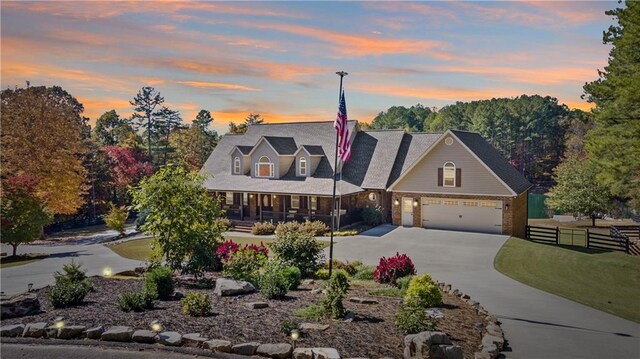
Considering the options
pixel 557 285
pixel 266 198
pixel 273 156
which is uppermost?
pixel 273 156

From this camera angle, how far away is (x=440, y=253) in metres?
24.8

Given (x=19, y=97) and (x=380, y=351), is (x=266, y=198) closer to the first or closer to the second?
(x=19, y=97)

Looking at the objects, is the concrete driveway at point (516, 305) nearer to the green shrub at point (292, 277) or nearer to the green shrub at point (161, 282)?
the green shrub at point (292, 277)

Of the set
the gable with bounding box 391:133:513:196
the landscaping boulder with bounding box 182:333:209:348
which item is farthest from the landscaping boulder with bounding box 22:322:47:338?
the gable with bounding box 391:133:513:196

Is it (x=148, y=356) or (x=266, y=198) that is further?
(x=266, y=198)

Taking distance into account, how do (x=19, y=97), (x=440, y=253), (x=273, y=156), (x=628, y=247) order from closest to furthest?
(x=440, y=253), (x=628, y=247), (x=19, y=97), (x=273, y=156)

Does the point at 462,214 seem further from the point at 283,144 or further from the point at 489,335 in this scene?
the point at 489,335

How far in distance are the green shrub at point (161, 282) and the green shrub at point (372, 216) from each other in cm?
2298

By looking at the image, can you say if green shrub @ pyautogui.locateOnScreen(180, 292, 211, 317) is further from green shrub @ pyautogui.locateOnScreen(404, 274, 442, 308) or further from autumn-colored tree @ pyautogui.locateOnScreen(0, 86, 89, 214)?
autumn-colored tree @ pyautogui.locateOnScreen(0, 86, 89, 214)

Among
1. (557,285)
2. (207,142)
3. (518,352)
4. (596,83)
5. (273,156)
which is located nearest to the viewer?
(518,352)

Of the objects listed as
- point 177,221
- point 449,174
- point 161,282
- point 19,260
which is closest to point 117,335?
point 161,282

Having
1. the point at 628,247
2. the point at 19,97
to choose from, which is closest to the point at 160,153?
the point at 19,97

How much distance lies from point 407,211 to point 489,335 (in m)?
23.8

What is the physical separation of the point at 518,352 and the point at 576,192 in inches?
1362
